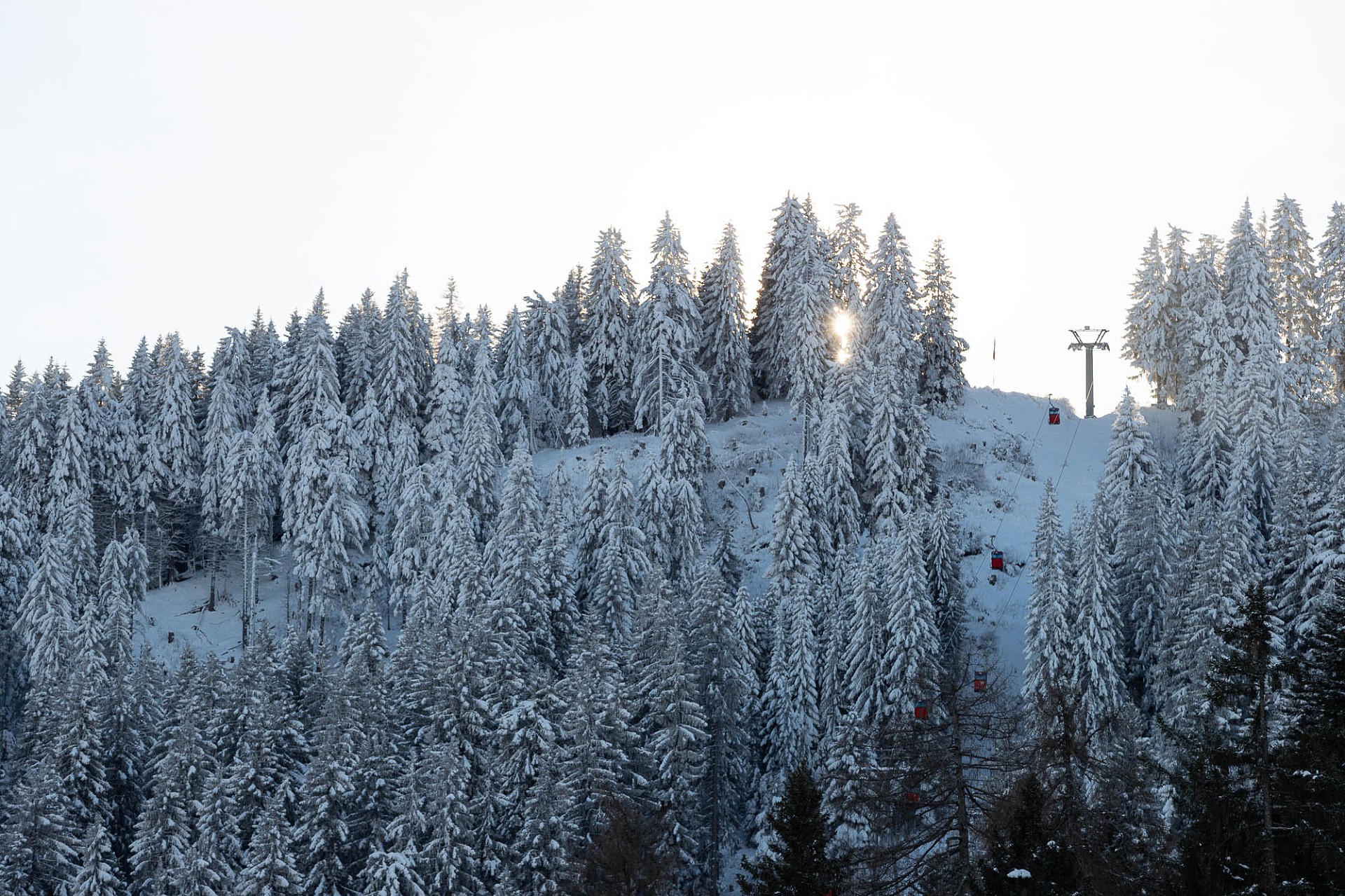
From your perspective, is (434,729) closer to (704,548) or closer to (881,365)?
(704,548)

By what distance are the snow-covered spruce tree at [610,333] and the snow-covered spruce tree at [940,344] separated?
2073 cm

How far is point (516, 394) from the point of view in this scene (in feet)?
265

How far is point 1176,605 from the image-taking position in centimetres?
4619

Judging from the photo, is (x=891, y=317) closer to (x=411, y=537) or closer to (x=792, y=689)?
(x=792, y=689)

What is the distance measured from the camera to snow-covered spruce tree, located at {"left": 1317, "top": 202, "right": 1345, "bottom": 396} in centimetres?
7450

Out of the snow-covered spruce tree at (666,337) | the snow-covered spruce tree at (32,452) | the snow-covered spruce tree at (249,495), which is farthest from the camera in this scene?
the snow-covered spruce tree at (666,337)

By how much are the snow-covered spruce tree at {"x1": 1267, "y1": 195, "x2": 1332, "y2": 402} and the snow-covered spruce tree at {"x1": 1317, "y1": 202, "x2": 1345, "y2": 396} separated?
0.54 meters

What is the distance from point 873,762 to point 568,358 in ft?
164

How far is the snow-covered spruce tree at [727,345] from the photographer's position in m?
82.6

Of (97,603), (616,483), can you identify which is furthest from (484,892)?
(97,603)

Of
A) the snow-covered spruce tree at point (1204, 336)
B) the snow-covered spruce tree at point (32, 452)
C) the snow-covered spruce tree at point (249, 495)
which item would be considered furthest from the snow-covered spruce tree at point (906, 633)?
the snow-covered spruce tree at point (32, 452)

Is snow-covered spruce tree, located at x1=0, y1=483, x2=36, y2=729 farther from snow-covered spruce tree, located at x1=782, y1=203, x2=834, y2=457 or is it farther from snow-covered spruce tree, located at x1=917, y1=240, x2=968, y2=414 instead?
snow-covered spruce tree, located at x1=917, y1=240, x2=968, y2=414

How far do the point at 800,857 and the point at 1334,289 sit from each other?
68.5 m

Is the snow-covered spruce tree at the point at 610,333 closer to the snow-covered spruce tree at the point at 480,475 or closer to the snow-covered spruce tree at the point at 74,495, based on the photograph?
the snow-covered spruce tree at the point at 480,475
